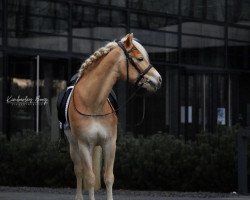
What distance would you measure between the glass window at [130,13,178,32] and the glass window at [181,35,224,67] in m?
0.72

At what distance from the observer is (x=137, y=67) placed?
8.61 m

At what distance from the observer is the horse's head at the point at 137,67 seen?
8586mm

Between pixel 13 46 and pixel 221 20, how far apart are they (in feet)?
32.2

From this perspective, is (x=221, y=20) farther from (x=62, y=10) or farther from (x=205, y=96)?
(x=62, y=10)

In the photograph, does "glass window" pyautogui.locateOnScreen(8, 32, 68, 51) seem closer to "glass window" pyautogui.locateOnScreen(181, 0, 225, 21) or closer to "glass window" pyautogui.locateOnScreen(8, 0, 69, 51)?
"glass window" pyautogui.locateOnScreen(8, 0, 69, 51)

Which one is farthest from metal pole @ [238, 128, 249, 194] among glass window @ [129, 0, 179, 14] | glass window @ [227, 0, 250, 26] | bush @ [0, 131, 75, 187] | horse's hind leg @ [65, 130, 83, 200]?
glass window @ [227, 0, 250, 26]

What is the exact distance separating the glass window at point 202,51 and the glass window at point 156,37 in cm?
59

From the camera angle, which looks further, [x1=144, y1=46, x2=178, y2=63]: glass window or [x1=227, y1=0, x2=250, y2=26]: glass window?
[x1=227, y1=0, x2=250, y2=26]: glass window

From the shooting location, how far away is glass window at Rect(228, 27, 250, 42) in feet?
95.0

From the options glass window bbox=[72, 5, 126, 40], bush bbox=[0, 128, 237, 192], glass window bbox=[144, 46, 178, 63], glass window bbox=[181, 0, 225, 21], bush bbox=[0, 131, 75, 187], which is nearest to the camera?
bush bbox=[0, 128, 237, 192]

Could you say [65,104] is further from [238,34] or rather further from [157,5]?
[238,34]

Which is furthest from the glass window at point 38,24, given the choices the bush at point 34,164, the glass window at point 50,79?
the bush at point 34,164

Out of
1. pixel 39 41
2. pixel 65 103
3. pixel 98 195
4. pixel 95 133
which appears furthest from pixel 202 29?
pixel 95 133

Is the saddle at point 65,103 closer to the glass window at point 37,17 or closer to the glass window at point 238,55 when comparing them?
the glass window at point 37,17
